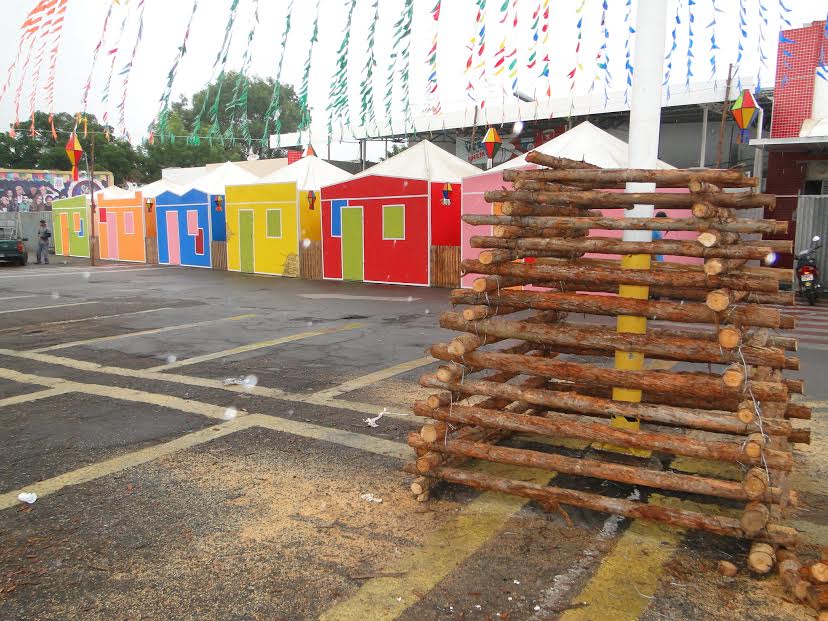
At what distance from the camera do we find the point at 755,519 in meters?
3.79

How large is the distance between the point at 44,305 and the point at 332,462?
13520 mm

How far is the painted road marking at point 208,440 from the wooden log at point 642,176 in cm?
273

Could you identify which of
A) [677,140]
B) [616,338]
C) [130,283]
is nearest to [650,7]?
[616,338]

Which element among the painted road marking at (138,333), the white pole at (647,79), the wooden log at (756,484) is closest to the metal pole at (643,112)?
the white pole at (647,79)

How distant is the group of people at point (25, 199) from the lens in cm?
4622

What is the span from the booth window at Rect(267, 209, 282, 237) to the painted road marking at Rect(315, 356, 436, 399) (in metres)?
16.7

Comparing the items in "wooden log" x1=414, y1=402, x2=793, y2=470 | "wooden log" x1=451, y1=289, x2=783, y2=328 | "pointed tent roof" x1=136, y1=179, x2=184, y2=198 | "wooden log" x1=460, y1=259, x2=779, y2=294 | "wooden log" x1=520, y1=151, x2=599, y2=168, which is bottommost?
"wooden log" x1=414, y1=402, x2=793, y2=470

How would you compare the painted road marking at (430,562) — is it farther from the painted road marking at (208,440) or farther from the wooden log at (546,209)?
the wooden log at (546,209)

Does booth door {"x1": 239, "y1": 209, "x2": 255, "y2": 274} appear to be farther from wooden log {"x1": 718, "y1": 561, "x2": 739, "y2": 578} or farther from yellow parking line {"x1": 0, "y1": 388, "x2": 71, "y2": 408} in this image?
wooden log {"x1": 718, "y1": 561, "x2": 739, "y2": 578}

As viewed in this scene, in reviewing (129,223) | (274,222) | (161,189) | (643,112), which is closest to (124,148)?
(129,223)

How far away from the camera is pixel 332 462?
5.61 m

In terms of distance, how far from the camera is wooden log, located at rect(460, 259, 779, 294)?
13.9 ft

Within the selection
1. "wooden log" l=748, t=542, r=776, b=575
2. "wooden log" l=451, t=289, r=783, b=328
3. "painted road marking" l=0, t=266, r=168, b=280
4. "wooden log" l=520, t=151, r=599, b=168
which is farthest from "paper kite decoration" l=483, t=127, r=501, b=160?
"wooden log" l=748, t=542, r=776, b=575

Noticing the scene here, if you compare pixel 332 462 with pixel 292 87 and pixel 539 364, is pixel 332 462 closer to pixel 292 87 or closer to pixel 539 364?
pixel 539 364
